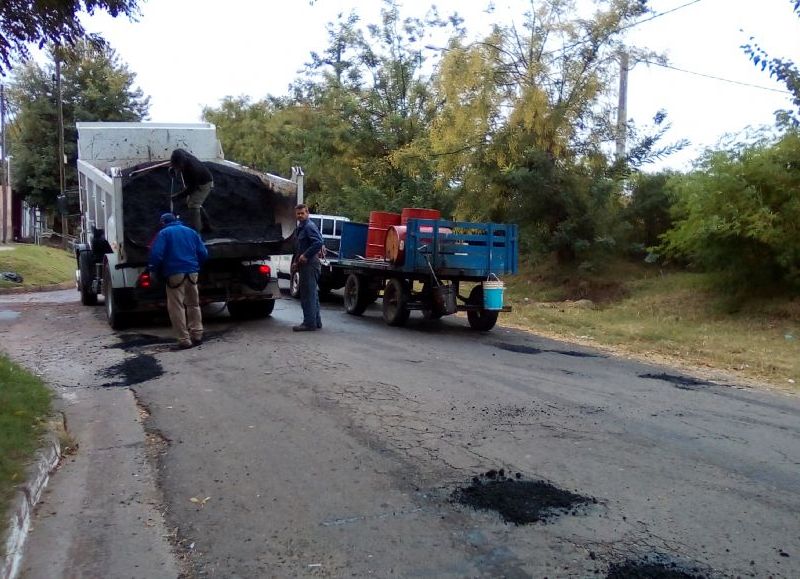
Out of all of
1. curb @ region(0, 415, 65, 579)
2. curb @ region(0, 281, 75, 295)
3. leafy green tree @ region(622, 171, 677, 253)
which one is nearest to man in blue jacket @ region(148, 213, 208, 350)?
curb @ region(0, 415, 65, 579)

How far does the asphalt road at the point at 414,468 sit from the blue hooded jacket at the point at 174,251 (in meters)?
1.26

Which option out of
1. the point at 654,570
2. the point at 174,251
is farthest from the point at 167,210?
the point at 654,570

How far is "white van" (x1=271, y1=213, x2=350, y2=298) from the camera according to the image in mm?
16469

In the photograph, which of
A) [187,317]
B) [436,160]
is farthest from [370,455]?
[436,160]

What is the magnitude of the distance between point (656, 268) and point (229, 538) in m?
16.7

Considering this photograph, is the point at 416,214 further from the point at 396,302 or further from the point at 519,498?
the point at 519,498

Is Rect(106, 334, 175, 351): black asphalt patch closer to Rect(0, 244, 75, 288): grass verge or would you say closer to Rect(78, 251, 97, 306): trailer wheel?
Rect(78, 251, 97, 306): trailer wheel

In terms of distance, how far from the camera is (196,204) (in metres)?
11.3

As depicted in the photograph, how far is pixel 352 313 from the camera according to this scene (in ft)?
47.1

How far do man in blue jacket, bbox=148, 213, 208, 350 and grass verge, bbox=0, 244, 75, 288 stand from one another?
528 inches

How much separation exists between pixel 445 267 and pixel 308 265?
2245 mm

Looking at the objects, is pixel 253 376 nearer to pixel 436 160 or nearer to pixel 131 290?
pixel 131 290

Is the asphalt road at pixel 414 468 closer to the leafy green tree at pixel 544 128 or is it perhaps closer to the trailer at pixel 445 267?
the trailer at pixel 445 267

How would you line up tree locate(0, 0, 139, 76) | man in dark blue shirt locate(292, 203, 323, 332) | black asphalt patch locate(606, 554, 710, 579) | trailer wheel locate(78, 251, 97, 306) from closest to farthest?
1. black asphalt patch locate(606, 554, 710, 579)
2. tree locate(0, 0, 139, 76)
3. man in dark blue shirt locate(292, 203, 323, 332)
4. trailer wheel locate(78, 251, 97, 306)
